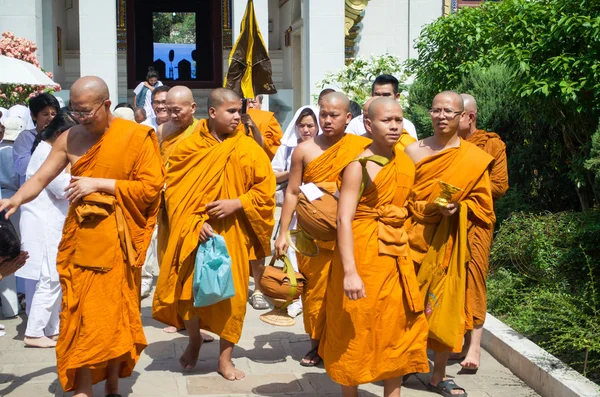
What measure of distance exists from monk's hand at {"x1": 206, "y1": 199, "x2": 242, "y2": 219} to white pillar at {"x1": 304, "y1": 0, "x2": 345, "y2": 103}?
39.0 ft

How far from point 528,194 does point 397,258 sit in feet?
17.1

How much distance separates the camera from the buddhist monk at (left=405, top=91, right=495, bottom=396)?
227 inches

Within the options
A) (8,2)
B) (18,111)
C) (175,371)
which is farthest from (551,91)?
(8,2)

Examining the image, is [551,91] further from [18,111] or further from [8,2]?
[8,2]

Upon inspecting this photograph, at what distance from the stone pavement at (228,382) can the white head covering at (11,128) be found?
208 cm

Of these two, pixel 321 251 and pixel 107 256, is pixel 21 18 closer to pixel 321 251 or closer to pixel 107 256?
pixel 321 251

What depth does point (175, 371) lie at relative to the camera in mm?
6352

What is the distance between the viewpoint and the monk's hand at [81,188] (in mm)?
5324

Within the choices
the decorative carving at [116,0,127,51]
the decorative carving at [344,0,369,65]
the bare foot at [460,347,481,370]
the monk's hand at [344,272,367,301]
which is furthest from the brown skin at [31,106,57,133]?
the decorative carving at [116,0,127,51]

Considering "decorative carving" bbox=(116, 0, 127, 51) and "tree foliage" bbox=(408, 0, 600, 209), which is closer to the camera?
"tree foliage" bbox=(408, 0, 600, 209)

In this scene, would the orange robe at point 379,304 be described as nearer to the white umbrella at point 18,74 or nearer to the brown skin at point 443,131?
the brown skin at point 443,131

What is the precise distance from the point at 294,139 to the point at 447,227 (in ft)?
9.12

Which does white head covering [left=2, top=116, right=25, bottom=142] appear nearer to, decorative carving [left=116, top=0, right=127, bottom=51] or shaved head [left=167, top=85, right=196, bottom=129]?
shaved head [left=167, top=85, right=196, bottom=129]

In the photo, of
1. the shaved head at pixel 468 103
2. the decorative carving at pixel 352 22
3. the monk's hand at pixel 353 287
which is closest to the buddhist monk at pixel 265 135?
the shaved head at pixel 468 103
